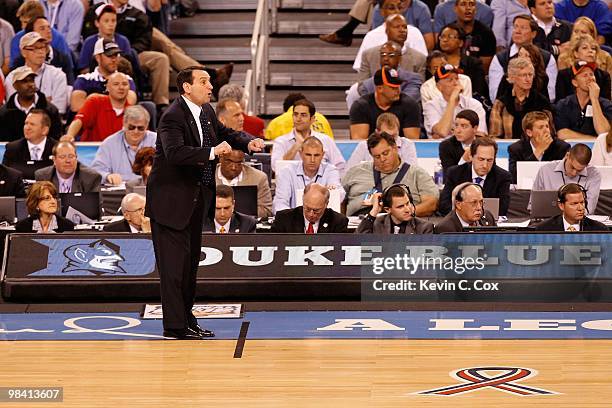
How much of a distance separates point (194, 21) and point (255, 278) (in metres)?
7.47

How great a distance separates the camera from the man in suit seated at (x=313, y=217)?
1005cm

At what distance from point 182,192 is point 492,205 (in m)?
3.72

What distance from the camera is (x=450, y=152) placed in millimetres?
11930

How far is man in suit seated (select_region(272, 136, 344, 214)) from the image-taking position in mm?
11172

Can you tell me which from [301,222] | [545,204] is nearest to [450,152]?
[545,204]

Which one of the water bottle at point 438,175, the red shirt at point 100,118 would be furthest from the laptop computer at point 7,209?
the water bottle at point 438,175

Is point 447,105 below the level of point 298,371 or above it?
above

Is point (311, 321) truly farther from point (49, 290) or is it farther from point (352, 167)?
point (352, 167)

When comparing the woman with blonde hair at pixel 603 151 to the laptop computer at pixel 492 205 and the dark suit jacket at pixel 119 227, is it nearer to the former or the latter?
the laptop computer at pixel 492 205

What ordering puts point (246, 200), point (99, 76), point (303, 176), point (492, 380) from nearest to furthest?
1. point (492, 380)
2. point (246, 200)
3. point (303, 176)
4. point (99, 76)

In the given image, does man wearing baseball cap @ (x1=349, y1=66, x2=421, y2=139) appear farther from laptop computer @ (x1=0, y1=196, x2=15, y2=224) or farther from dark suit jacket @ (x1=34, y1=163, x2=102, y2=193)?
laptop computer @ (x1=0, y1=196, x2=15, y2=224)

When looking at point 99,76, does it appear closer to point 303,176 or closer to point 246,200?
point 303,176

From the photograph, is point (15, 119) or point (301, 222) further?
point (15, 119)

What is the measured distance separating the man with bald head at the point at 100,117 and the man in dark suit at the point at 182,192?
5.32 m
